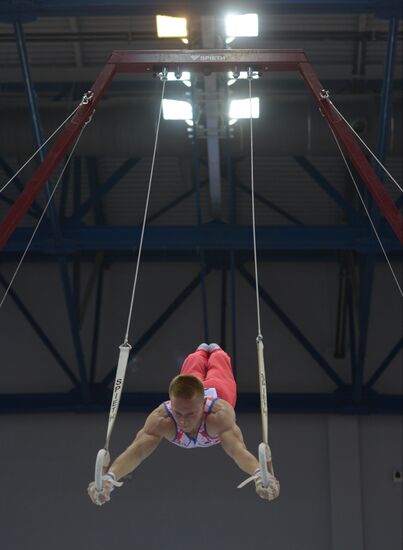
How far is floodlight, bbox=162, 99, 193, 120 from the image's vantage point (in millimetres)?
12773

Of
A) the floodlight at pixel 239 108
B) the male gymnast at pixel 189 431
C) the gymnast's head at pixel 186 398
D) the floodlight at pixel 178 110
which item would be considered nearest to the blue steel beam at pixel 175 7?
the floodlight at pixel 239 108

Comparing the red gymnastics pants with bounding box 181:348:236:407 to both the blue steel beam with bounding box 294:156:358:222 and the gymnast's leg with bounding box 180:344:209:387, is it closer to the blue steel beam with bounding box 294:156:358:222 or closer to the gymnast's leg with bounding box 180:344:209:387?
the gymnast's leg with bounding box 180:344:209:387

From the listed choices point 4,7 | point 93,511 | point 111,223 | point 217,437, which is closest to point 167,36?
point 4,7

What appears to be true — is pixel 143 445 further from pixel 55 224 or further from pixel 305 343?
pixel 305 343

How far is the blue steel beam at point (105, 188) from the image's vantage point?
1416cm

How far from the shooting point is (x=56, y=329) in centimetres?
1659

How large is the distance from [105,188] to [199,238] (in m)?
1.65

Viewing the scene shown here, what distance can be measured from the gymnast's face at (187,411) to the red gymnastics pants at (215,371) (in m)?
1.16

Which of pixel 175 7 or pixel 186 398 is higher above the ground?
pixel 175 7

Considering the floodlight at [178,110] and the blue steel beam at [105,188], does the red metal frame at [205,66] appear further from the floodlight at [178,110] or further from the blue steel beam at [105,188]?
the blue steel beam at [105,188]

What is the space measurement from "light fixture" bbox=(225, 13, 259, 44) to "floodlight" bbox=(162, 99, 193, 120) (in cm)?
126

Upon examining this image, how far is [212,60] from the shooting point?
947 centimetres

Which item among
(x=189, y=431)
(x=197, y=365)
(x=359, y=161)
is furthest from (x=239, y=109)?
(x=189, y=431)

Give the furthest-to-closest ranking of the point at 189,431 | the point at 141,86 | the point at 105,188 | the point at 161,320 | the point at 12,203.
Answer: the point at 161,320, the point at 12,203, the point at 141,86, the point at 105,188, the point at 189,431
